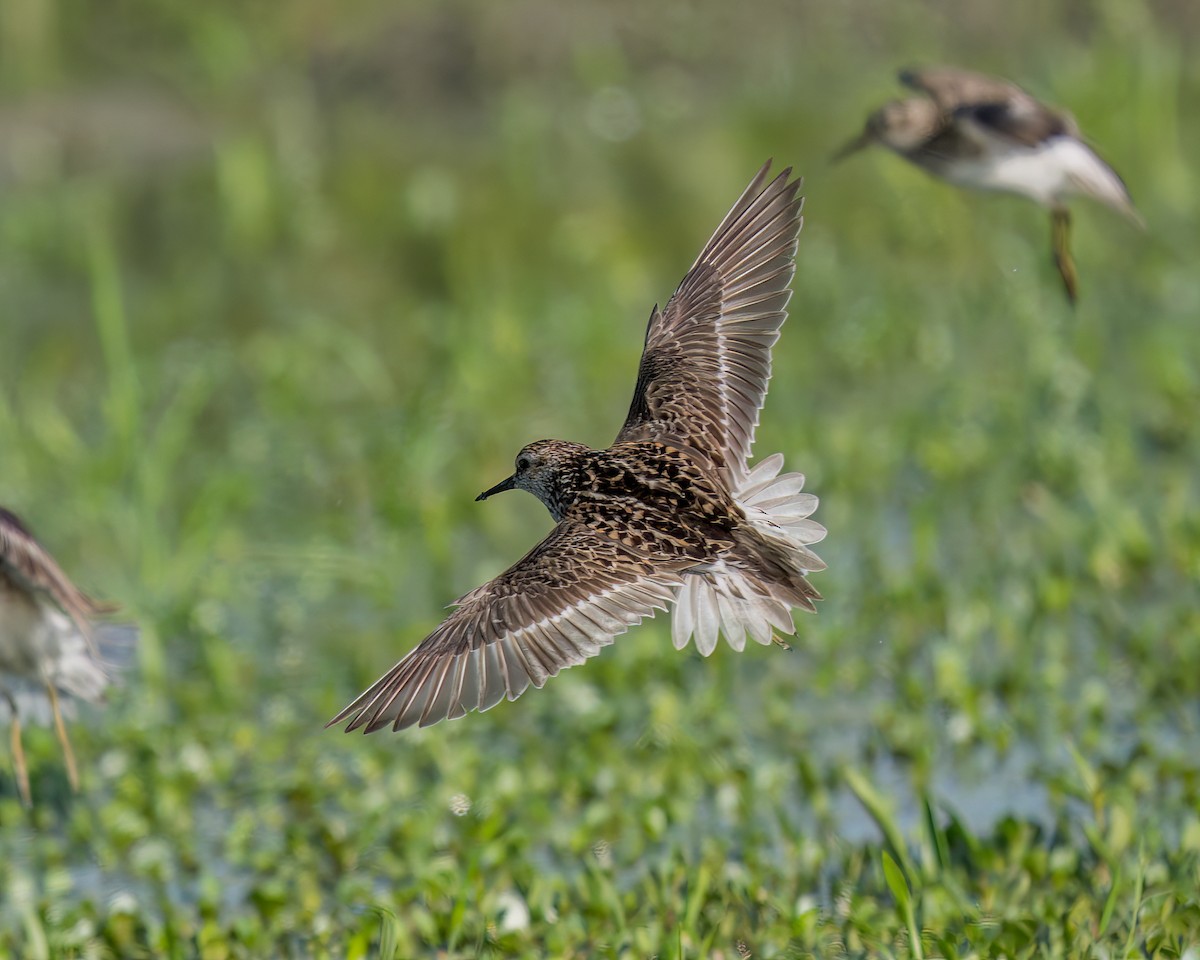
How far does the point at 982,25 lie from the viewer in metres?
13.9

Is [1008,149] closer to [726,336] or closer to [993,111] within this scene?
[993,111]

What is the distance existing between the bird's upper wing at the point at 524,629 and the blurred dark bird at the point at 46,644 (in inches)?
72.3

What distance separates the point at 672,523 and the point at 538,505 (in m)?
4.17

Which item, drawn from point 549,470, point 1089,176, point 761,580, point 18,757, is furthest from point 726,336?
point 18,757

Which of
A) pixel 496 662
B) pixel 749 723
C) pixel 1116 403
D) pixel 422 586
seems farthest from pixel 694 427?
pixel 1116 403

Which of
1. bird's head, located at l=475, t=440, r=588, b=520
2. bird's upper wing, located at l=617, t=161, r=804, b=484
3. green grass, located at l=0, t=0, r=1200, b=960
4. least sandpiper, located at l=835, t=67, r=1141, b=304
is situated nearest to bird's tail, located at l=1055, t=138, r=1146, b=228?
least sandpiper, located at l=835, t=67, r=1141, b=304

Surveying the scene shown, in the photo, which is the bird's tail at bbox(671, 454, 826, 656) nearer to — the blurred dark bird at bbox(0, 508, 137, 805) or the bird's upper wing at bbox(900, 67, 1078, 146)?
the bird's upper wing at bbox(900, 67, 1078, 146)

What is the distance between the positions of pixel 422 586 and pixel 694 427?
3.24 m

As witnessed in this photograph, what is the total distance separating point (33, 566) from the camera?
5043 mm

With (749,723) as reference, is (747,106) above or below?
above

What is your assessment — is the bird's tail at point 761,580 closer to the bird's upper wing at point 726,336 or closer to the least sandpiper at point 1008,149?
the bird's upper wing at point 726,336

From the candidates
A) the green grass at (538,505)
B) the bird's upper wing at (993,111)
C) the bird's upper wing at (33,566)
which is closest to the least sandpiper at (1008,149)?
the bird's upper wing at (993,111)

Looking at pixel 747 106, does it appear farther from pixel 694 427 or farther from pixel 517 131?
pixel 694 427

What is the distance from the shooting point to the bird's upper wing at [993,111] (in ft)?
14.6
